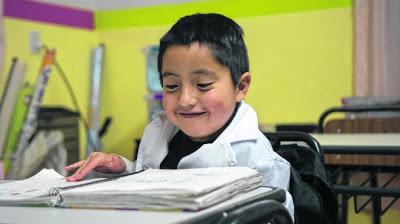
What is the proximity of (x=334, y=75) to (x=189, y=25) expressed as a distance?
1.93 meters

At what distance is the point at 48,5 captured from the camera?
10.9 ft

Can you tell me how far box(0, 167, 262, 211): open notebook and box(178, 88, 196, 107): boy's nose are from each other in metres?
0.16

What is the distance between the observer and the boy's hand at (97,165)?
94cm

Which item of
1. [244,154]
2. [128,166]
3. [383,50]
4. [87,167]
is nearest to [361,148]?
[244,154]

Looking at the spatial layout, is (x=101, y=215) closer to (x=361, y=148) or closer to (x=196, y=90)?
(x=196, y=90)

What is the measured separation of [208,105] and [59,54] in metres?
2.64

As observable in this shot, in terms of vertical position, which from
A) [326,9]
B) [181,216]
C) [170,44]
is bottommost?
[181,216]

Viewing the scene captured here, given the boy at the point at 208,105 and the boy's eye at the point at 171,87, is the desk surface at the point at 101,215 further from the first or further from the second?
the boy's eye at the point at 171,87

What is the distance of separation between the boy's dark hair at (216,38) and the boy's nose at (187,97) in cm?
9

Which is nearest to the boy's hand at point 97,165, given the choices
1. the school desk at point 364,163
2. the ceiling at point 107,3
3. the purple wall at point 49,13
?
the school desk at point 364,163

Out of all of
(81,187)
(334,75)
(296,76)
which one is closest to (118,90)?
(296,76)

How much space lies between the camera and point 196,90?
99cm

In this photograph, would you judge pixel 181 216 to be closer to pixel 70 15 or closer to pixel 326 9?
pixel 326 9

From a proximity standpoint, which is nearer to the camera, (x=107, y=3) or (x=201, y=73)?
(x=201, y=73)
